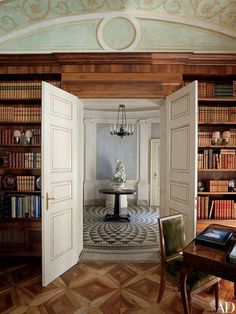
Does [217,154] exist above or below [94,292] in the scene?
above

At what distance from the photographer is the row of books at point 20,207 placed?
3092 millimetres

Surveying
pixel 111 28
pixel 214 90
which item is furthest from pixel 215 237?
pixel 111 28

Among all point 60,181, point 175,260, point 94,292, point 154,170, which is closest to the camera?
point 175,260

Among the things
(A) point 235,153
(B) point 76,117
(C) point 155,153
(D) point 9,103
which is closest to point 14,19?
(D) point 9,103

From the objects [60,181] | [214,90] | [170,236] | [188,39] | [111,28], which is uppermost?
[111,28]

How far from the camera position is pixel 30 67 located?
312cm

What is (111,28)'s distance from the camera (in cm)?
310

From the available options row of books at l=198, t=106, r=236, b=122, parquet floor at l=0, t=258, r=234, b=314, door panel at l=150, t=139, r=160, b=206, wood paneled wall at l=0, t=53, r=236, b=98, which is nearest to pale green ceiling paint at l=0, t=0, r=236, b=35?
wood paneled wall at l=0, t=53, r=236, b=98

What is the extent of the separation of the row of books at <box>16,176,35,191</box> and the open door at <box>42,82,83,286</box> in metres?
0.59

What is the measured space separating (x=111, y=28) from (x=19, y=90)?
156 centimetres

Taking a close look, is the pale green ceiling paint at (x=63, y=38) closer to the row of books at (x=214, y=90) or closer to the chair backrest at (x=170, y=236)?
the row of books at (x=214, y=90)

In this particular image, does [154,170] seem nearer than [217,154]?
No

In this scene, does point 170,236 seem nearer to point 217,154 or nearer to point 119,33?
point 217,154

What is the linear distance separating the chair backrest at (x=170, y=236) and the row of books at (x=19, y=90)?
238 cm
